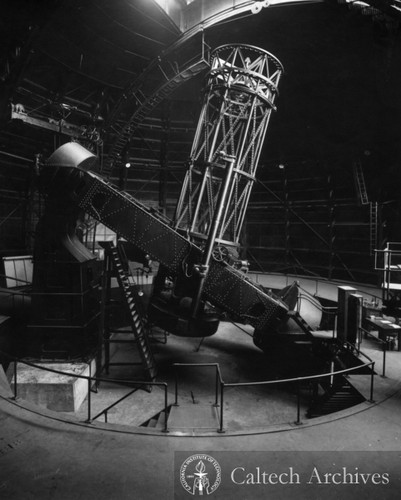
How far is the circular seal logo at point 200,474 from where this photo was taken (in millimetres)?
4090

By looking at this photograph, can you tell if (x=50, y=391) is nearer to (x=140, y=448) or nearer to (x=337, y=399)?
(x=140, y=448)

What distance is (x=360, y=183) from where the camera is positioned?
56.2 feet

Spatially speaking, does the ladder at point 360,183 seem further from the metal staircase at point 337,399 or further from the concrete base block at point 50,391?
the concrete base block at point 50,391

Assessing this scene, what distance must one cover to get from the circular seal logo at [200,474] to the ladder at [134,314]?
5.40 m

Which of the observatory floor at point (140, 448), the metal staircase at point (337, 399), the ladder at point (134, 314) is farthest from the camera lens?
the ladder at point (134, 314)

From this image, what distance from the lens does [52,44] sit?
46.9ft

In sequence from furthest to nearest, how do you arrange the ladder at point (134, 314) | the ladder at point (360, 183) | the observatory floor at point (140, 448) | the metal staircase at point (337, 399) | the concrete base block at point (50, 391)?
1. the ladder at point (360, 183)
2. the ladder at point (134, 314)
3. the concrete base block at point (50, 391)
4. the metal staircase at point (337, 399)
5. the observatory floor at point (140, 448)

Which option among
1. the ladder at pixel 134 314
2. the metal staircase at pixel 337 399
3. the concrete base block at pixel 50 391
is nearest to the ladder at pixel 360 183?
the metal staircase at pixel 337 399

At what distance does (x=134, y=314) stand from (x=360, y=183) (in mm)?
13453

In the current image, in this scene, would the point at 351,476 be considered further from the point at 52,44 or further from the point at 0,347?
the point at 52,44

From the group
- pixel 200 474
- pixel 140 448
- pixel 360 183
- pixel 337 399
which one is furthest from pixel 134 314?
pixel 360 183

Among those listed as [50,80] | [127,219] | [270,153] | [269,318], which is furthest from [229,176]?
[270,153]

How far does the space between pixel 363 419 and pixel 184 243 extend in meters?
5.81

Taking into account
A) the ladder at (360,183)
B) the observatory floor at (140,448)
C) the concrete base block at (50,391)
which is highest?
the ladder at (360,183)
